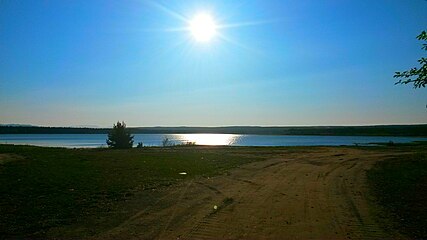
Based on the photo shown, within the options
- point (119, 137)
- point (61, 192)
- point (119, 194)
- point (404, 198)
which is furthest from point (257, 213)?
point (119, 137)

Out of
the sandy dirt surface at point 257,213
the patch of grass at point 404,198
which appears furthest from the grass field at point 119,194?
the sandy dirt surface at point 257,213

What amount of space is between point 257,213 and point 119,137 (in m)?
48.9

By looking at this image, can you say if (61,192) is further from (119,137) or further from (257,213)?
(119,137)

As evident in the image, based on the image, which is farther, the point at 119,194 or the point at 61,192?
the point at 119,194

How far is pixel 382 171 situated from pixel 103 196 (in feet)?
48.7

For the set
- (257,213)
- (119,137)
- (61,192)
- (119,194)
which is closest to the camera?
(257,213)

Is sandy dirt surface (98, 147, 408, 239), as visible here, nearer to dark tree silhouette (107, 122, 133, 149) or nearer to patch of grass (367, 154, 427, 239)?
patch of grass (367, 154, 427, 239)

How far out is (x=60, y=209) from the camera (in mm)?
10594

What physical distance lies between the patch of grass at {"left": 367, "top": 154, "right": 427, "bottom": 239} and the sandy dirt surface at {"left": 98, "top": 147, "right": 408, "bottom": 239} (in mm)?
514

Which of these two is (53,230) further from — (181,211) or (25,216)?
(181,211)

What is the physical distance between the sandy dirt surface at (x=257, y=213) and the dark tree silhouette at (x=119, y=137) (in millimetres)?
41792

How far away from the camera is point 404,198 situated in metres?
→ 12.6

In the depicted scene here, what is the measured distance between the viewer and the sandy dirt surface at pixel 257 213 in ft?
27.3

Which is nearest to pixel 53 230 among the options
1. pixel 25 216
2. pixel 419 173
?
pixel 25 216
